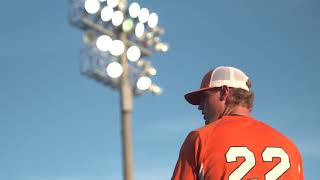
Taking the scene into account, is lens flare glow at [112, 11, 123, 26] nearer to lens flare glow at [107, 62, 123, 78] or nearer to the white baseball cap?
lens flare glow at [107, 62, 123, 78]

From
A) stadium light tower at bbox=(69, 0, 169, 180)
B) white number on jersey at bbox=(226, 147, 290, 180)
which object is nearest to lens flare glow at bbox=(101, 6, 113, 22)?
stadium light tower at bbox=(69, 0, 169, 180)

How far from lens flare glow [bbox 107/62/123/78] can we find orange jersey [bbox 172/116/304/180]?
57.6ft

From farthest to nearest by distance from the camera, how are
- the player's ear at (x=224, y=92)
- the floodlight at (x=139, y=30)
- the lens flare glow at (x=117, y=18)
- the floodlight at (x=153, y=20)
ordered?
the floodlight at (x=153, y=20)
the floodlight at (x=139, y=30)
the lens flare glow at (x=117, y=18)
the player's ear at (x=224, y=92)

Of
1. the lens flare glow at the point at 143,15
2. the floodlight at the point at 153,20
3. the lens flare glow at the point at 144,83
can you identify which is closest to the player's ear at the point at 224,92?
the lens flare glow at the point at 144,83

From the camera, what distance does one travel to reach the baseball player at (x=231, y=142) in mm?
3809

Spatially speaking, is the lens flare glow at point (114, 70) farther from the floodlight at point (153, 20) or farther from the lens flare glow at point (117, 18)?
the floodlight at point (153, 20)

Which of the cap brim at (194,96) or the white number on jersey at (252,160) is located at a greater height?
the cap brim at (194,96)

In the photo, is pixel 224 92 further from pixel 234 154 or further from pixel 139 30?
pixel 139 30

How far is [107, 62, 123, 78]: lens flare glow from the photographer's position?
21531 mm

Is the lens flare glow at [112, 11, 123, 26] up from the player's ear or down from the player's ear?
up

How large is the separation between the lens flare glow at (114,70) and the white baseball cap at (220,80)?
17.4 meters

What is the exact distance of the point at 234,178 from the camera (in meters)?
3.82

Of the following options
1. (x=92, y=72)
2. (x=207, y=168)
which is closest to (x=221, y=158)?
(x=207, y=168)

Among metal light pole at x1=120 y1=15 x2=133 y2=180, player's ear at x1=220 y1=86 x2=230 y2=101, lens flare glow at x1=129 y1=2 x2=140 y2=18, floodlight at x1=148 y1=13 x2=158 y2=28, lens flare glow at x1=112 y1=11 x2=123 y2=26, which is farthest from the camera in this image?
floodlight at x1=148 y1=13 x2=158 y2=28
